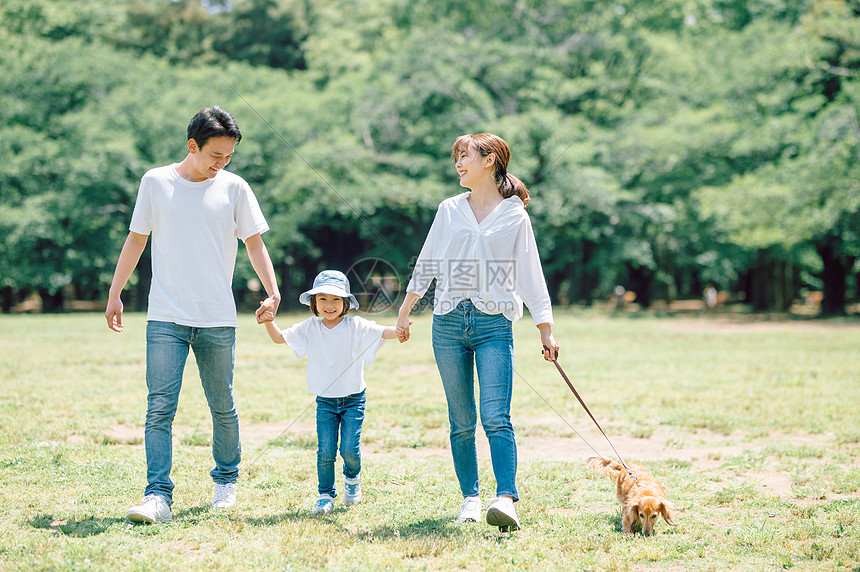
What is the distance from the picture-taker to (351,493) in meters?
4.25

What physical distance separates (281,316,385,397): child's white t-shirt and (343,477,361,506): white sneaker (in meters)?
0.49

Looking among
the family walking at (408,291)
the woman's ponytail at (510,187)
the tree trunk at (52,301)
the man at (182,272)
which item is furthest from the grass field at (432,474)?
the tree trunk at (52,301)

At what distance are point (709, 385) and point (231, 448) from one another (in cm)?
663

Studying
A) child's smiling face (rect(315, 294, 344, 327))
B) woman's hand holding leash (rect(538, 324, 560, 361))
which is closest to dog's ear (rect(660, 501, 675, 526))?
woman's hand holding leash (rect(538, 324, 560, 361))

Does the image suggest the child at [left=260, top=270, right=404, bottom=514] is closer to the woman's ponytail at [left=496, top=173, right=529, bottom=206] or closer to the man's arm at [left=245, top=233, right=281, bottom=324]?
the man's arm at [left=245, top=233, right=281, bottom=324]

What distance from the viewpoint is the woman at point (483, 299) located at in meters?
3.75

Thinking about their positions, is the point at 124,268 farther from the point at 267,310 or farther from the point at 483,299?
the point at 483,299

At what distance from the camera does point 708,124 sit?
26.4m

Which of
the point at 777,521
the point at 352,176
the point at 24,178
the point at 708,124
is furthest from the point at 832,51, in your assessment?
the point at 24,178

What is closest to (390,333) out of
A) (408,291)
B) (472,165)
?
(408,291)

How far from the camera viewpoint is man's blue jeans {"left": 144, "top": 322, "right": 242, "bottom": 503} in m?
3.86

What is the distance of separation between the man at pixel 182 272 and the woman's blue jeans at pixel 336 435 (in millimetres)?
614

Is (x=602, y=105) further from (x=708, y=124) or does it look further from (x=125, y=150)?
(x=125, y=150)

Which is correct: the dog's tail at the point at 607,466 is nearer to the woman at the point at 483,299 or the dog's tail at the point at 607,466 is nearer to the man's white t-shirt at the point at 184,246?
the woman at the point at 483,299
